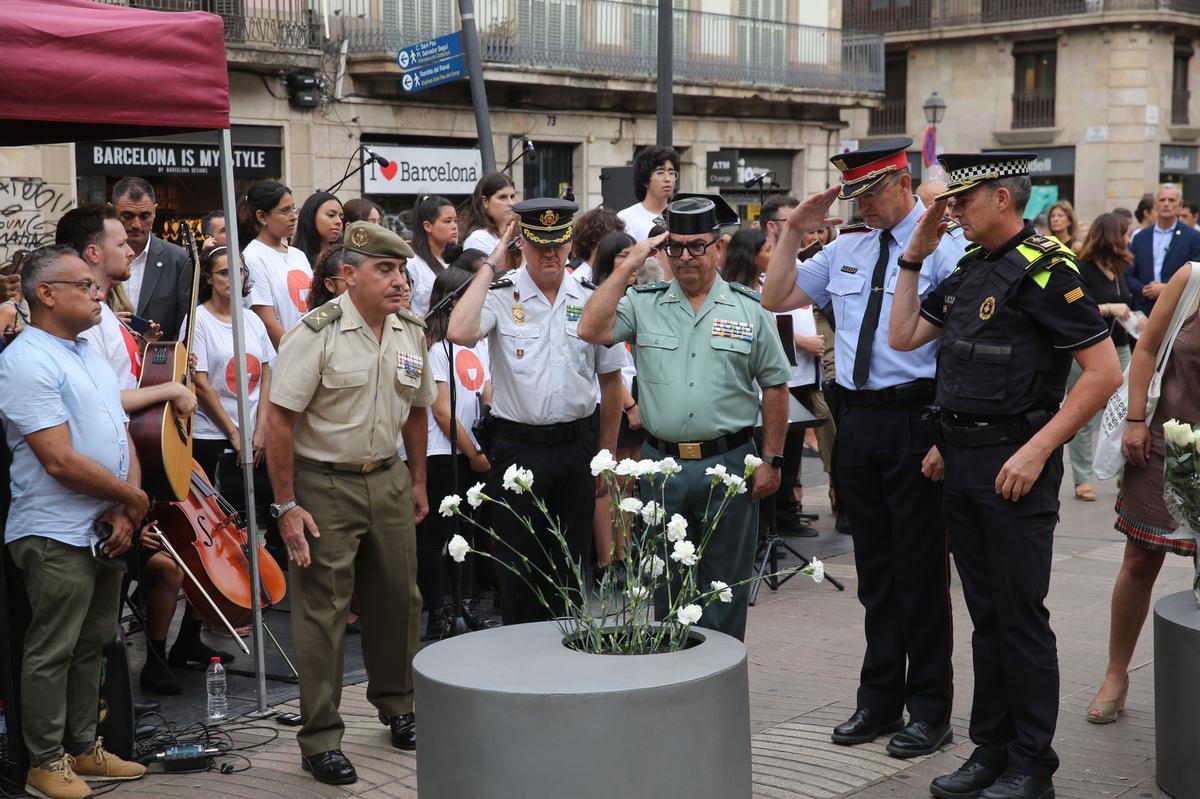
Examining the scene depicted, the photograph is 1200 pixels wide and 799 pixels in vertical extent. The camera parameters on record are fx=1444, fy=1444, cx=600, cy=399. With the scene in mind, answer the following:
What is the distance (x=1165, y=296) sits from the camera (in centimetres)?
559

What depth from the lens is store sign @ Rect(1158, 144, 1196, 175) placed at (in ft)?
130

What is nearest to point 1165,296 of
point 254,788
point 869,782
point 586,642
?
point 869,782

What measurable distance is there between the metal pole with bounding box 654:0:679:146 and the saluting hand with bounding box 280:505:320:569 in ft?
28.0

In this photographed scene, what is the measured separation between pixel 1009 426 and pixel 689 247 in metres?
1.43

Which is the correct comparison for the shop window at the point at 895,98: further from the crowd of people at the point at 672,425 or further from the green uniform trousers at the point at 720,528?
the green uniform trousers at the point at 720,528

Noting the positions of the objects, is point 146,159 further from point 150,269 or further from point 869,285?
point 869,285

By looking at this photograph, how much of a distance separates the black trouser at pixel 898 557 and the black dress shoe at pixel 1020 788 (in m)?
0.57

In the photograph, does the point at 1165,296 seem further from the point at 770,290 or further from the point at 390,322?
the point at 390,322

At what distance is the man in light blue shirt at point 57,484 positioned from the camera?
4.93 meters

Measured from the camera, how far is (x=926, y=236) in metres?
5.19

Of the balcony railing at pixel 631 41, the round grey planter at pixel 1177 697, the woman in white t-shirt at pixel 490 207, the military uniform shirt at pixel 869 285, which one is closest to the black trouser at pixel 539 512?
the military uniform shirt at pixel 869 285

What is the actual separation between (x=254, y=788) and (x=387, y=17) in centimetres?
1861

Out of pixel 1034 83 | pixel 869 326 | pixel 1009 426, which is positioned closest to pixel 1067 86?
pixel 1034 83

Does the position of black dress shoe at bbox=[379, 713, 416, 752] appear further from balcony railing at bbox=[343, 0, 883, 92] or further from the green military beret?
balcony railing at bbox=[343, 0, 883, 92]
